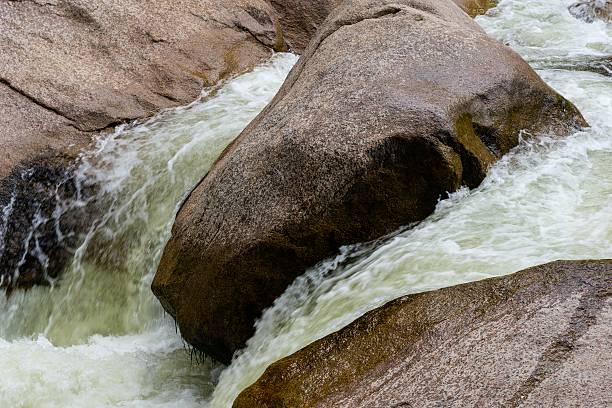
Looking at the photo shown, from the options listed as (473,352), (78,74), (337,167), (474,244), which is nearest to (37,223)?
(78,74)

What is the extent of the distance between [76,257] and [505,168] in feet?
11.2

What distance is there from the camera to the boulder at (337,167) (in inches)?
196

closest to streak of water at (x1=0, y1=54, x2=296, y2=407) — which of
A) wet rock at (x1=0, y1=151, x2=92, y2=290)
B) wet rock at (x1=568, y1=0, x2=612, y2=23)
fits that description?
wet rock at (x1=0, y1=151, x2=92, y2=290)

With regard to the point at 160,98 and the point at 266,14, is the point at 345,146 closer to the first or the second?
the point at 160,98

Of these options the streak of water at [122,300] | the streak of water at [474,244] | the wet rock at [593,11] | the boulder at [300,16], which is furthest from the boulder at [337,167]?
the wet rock at [593,11]

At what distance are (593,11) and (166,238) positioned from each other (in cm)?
614

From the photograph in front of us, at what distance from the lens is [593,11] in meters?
9.54

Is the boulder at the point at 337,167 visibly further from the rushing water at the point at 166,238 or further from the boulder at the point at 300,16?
the boulder at the point at 300,16

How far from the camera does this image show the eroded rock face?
3049 mm

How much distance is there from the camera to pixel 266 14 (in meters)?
8.92

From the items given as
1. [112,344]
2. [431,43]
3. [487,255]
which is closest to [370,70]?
[431,43]

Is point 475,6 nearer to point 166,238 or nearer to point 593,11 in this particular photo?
point 593,11

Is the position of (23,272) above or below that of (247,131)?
below

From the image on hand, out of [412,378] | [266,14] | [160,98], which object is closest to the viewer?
[412,378]
